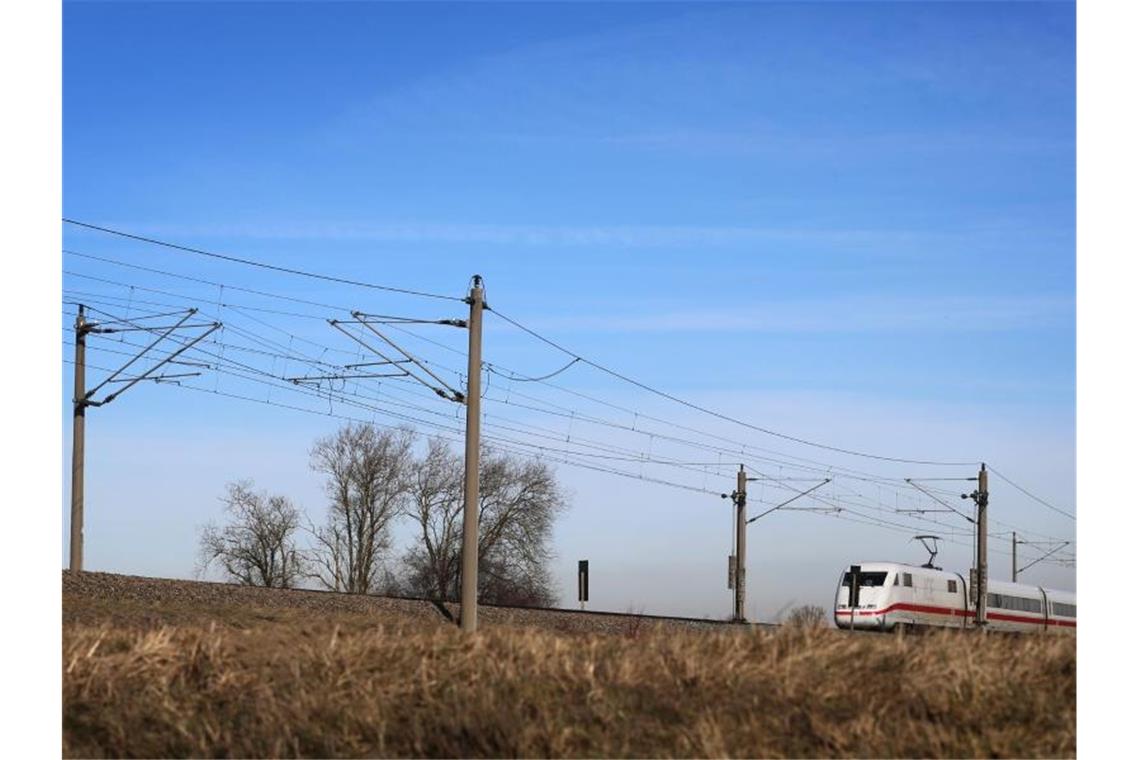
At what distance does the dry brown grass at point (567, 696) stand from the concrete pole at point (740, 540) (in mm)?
38335

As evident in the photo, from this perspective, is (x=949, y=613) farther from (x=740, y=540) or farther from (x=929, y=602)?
(x=740, y=540)

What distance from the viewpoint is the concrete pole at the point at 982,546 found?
58.6m

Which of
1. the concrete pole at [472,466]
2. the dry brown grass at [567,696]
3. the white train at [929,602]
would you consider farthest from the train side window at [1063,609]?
the dry brown grass at [567,696]

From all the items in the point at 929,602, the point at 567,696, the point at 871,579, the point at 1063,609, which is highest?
the point at 567,696

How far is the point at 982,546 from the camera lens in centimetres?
5912

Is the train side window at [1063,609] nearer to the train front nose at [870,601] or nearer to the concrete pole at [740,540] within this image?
the train front nose at [870,601]

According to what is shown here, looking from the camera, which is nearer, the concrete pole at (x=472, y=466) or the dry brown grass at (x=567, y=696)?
the dry brown grass at (x=567, y=696)

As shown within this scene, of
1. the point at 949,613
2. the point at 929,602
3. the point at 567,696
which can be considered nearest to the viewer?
the point at 567,696

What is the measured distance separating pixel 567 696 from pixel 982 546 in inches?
1995

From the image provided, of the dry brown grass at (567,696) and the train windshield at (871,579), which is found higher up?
the dry brown grass at (567,696)

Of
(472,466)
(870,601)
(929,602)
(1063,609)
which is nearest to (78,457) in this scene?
(472,466)

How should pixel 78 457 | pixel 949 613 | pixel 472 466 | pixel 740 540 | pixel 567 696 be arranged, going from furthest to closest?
pixel 949 613 → pixel 740 540 → pixel 78 457 → pixel 472 466 → pixel 567 696

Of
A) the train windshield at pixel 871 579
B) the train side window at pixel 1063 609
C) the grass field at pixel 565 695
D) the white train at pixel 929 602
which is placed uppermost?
the grass field at pixel 565 695
